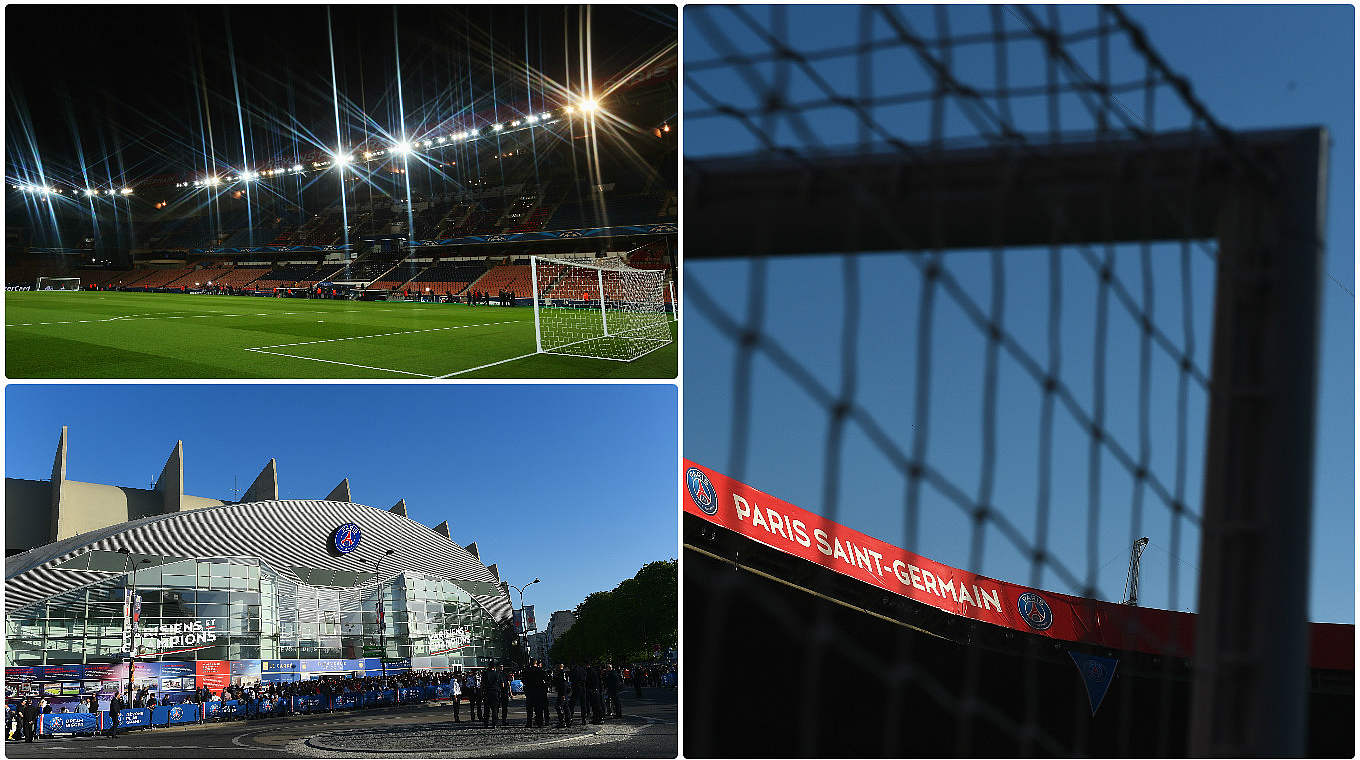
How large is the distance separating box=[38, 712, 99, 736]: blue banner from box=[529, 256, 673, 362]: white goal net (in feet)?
27.5

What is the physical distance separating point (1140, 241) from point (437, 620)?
29206 mm

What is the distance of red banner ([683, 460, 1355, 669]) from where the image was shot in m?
13.6

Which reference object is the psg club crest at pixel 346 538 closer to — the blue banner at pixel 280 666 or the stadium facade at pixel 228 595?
the stadium facade at pixel 228 595

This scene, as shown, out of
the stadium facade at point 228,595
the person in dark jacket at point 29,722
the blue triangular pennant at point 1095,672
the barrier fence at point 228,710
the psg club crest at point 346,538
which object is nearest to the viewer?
the person in dark jacket at point 29,722

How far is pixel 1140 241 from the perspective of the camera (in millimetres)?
1717

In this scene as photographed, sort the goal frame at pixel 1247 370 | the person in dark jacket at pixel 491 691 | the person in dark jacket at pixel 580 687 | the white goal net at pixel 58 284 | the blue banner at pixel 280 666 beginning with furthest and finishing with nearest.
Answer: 1. the white goal net at pixel 58 284
2. the blue banner at pixel 280 666
3. the person in dark jacket at pixel 491 691
4. the person in dark jacket at pixel 580 687
5. the goal frame at pixel 1247 370

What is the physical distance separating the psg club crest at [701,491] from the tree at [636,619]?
27887 mm

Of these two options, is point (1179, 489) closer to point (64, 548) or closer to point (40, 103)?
point (64, 548)

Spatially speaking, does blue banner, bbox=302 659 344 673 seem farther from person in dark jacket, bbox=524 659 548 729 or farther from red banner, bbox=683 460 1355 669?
person in dark jacket, bbox=524 659 548 729

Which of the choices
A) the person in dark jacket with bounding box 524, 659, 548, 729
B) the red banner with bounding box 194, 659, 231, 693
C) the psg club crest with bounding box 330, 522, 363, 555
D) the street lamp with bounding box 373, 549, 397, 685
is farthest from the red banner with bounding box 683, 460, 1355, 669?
the psg club crest with bounding box 330, 522, 363, 555

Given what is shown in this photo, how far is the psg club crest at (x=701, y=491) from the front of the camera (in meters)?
12.7

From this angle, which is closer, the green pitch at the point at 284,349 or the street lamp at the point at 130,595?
the green pitch at the point at 284,349

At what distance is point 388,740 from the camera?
9547 mm

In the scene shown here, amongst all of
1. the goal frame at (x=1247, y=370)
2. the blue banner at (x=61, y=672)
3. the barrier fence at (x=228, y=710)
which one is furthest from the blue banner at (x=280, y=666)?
the goal frame at (x=1247, y=370)
